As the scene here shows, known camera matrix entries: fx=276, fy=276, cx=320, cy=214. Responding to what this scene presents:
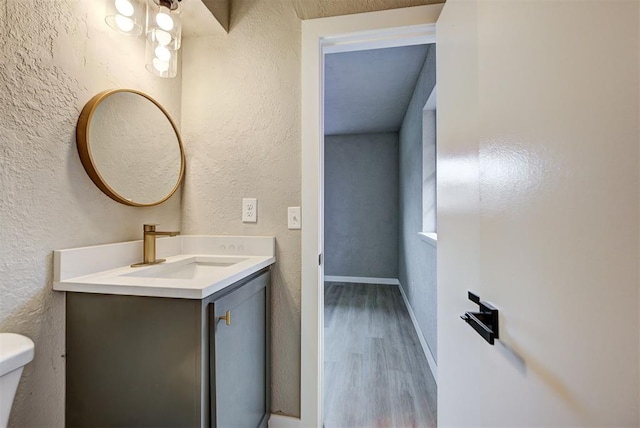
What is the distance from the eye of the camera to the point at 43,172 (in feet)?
3.00

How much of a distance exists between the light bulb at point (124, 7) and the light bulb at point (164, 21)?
0.10m

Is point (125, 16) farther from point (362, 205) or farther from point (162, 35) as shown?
point (362, 205)

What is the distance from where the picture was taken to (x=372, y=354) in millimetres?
2270

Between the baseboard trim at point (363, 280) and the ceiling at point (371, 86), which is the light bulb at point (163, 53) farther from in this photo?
the baseboard trim at point (363, 280)

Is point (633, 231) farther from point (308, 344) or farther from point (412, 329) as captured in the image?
point (412, 329)

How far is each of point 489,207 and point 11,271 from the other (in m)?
1.38

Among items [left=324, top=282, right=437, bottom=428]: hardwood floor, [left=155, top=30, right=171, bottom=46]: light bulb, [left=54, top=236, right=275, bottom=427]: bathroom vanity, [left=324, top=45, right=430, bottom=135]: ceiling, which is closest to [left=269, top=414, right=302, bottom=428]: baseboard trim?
[left=324, top=282, right=437, bottom=428]: hardwood floor

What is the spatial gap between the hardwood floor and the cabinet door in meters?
0.56

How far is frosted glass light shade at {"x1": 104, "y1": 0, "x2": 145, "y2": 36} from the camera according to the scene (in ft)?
3.60

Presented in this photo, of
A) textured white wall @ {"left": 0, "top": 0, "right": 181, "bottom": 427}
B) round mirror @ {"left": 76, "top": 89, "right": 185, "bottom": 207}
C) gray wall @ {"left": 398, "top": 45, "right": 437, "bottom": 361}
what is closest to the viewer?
textured white wall @ {"left": 0, "top": 0, "right": 181, "bottom": 427}

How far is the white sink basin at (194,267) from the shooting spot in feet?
4.05

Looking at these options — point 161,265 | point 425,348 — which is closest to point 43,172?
point 161,265

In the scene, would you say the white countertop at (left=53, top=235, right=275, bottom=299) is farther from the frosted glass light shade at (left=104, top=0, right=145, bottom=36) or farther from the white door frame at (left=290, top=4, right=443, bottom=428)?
the frosted glass light shade at (left=104, top=0, right=145, bottom=36)

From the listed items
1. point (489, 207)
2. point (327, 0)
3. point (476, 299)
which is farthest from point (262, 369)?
point (327, 0)
